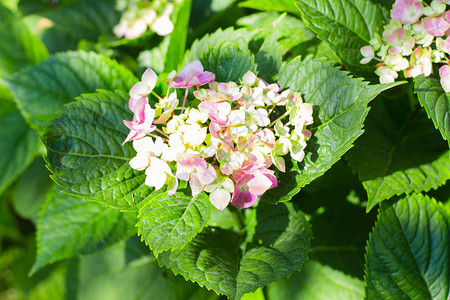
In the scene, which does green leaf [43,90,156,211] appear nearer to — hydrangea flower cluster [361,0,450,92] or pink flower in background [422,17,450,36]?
hydrangea flower cluster [361,0,450,92]

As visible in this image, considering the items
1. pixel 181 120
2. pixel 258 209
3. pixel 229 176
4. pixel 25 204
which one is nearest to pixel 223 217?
pixel 258 209

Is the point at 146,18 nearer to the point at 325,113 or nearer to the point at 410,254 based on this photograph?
the point at 325,113

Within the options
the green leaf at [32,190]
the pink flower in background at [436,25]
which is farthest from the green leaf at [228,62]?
the green leaf at [32,190]

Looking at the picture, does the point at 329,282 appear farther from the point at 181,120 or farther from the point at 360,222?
the point at 181,120

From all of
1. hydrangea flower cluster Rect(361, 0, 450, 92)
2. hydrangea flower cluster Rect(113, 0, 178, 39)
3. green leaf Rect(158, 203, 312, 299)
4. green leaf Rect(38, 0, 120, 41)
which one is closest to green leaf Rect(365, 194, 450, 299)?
green leaf Rect(158, 203, 312, 299)

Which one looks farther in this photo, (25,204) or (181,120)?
(25,204)

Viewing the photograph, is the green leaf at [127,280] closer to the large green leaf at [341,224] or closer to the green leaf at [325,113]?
the large green leaf at [341,224]

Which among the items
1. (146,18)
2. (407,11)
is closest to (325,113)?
(407,11)
